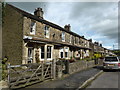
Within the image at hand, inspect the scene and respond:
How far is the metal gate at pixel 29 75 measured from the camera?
6.58 m

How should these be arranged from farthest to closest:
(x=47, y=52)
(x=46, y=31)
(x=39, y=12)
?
1. (x=39, y=12)
2. (x=46, y=31)
3. (x=47, y=52)

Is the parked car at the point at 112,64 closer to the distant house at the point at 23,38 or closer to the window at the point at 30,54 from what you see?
the distant house at the point at 23,38

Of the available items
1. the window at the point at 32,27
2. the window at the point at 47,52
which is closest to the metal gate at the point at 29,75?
the window at the point at 47,52

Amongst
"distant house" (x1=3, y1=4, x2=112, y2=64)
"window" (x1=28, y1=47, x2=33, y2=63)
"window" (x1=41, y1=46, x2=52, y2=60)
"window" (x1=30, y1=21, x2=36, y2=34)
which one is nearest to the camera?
"distant house" (x1=3, y1=4, x2=112, y2=64)

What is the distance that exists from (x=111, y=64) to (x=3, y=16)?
14382 millimetres

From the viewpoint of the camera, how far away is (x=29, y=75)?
7.63 m

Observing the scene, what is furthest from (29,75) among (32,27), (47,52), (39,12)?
(39,12)

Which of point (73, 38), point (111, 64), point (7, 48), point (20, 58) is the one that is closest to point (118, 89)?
point (111, 64)

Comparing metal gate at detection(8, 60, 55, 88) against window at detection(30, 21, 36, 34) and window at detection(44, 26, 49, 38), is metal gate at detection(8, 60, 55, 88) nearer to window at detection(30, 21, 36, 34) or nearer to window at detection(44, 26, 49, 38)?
window at detection(30, 21, 36, 34)

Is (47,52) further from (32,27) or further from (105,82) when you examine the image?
(105,82)

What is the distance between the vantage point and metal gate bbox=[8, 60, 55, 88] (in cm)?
658

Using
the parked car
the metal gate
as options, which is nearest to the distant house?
the metal gate

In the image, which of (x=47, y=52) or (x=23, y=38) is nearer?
(x=23, y=38)

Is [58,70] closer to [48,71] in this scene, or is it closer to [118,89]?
[48,71]
